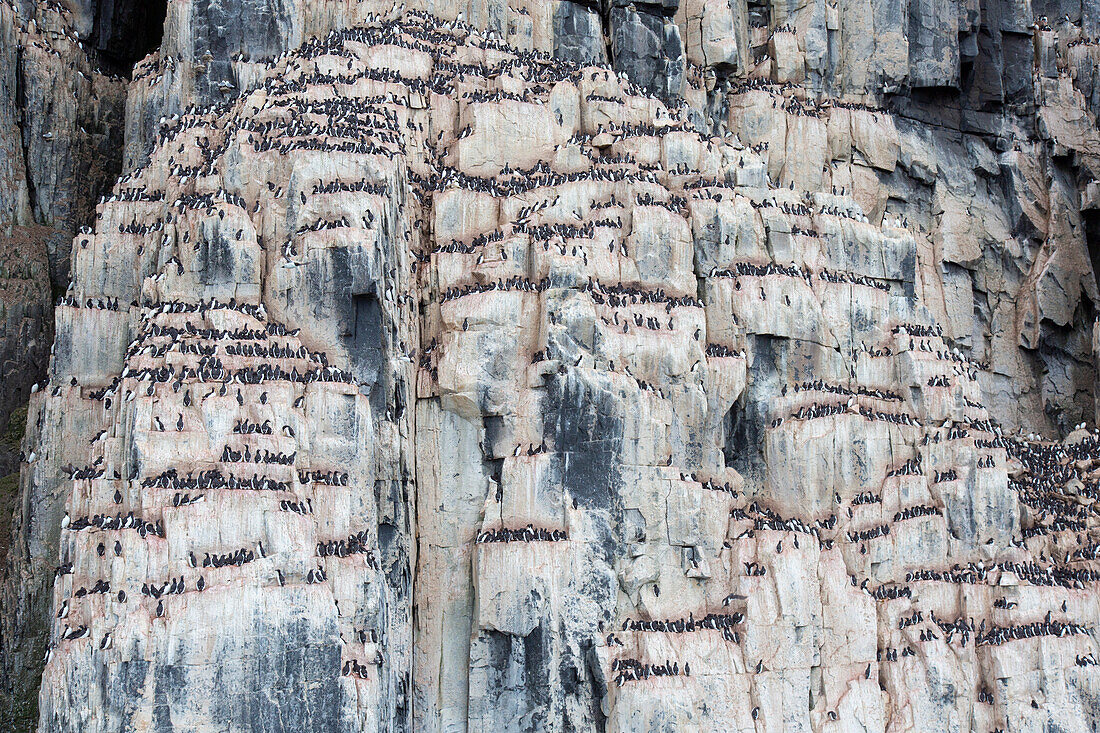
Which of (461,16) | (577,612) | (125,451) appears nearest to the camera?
(125,451)

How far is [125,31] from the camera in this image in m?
70.7

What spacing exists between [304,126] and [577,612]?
68.3 ft

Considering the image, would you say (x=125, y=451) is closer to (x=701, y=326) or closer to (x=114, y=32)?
(x=701, y=326)

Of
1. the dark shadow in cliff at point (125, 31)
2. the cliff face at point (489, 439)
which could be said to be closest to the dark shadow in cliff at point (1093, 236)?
the cliff face at point (489, 439)

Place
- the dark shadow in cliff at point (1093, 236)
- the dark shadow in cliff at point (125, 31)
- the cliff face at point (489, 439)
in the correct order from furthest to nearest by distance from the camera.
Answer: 1. the dark shadow in cliff at point (1093, 236)
2. the dark shadow in cliff at point (125, 31)
3. the cliff face at point (489, 439)

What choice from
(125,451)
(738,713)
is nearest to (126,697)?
(125,451)

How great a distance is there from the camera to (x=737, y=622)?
157ft

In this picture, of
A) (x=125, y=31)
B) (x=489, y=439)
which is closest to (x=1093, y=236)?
(x=489, y=439)

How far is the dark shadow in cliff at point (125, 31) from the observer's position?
69.1 meters

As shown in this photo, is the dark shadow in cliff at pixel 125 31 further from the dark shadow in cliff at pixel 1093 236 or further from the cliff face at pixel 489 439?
the dark shadow in cliff at pixel 1093 236

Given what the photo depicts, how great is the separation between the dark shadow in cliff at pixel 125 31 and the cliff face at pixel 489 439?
755 cm

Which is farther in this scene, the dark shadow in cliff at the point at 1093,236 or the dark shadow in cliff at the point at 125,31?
the dark shadow in cliff at the point at 1093,236

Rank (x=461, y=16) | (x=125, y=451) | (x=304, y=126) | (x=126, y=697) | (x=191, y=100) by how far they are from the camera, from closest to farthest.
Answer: (x=126, y=697) → (x=125, y=451) → (x=304, y=126) → (x=191, y=100) → (x=461, y=16)

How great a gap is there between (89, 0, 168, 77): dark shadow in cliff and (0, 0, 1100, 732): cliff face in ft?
24.8
